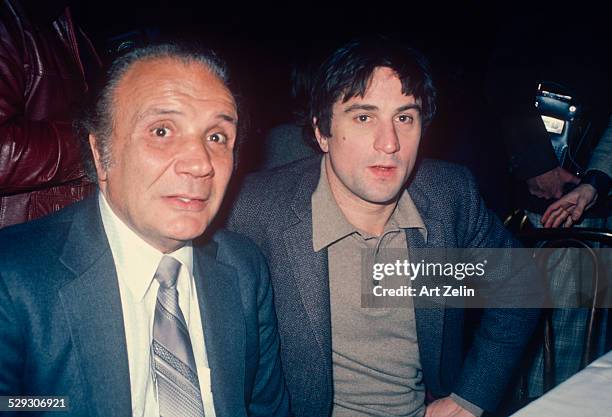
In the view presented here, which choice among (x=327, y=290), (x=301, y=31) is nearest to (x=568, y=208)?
(x=327, y=290)

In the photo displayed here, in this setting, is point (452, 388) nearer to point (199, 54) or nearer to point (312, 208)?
point (312, 208)

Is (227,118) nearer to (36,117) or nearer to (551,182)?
(36,117)

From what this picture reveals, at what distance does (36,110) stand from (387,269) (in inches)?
54.1

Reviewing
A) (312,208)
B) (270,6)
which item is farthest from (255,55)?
(312,208)

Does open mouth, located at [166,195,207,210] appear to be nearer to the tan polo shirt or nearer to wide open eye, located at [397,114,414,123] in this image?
the tan polo shirt

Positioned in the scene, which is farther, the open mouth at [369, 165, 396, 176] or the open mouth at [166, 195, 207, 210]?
the open mouth at [369, 165, 396, 176]

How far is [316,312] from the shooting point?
5.38ft

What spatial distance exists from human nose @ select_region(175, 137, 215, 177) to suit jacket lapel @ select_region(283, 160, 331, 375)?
0.55 metres

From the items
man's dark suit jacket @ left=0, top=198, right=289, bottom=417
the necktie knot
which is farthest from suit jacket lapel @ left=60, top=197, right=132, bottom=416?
the necktie knot

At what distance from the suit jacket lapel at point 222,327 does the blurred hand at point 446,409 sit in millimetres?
893

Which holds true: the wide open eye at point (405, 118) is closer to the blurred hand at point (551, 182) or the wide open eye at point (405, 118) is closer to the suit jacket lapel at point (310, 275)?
the suit jacket lapel at point (310, 275)

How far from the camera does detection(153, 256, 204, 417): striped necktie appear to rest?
1.21 m

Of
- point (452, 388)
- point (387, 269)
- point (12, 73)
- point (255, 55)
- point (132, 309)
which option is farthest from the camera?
point (255, 55)

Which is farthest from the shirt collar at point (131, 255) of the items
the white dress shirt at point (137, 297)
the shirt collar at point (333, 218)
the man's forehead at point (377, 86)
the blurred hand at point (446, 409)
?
the blurred hand at point (446, 409)
